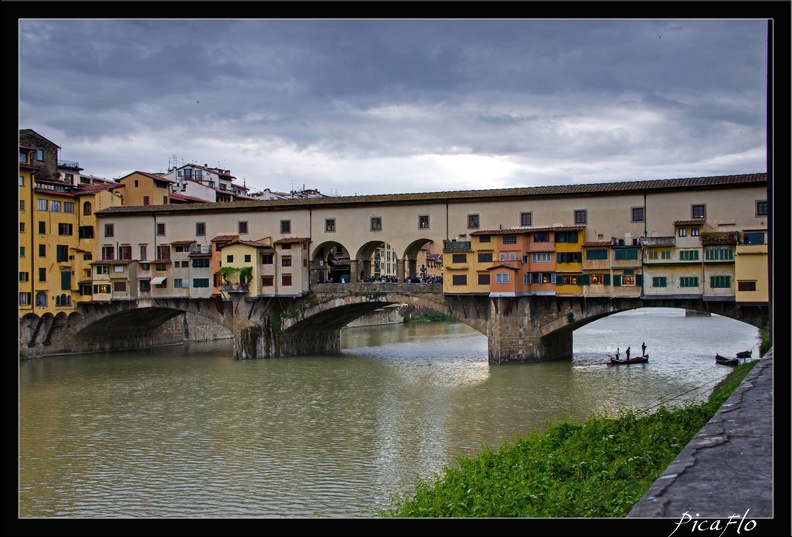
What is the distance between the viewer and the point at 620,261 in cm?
3098

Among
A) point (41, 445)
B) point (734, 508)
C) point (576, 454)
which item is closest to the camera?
point (734, 508)

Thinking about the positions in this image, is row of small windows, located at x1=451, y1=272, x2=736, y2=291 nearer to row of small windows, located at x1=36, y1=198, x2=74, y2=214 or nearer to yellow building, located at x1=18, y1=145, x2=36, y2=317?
yellow building, located at x1=18, y1=145, x2=36, y2=317

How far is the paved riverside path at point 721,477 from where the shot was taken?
5.16 m

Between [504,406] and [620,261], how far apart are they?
1090 centimetres

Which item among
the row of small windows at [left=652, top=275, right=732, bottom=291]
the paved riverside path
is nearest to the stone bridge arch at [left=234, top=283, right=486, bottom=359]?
the row of small windows at [left=652, top=275, right=732, bottom=291]

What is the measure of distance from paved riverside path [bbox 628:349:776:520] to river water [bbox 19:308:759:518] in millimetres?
5336

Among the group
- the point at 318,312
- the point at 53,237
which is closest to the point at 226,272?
the point at 318,312

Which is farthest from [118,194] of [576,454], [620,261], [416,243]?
[576,454]

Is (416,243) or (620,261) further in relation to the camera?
(416,243)

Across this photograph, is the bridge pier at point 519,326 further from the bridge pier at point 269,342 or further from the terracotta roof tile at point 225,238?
the terracotta roof tile at point 225,238

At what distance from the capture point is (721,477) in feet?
19.7

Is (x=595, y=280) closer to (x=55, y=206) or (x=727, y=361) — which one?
(x=727, y=361)

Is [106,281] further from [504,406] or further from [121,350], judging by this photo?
[504,406]

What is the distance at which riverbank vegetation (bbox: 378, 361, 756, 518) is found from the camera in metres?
9.12
